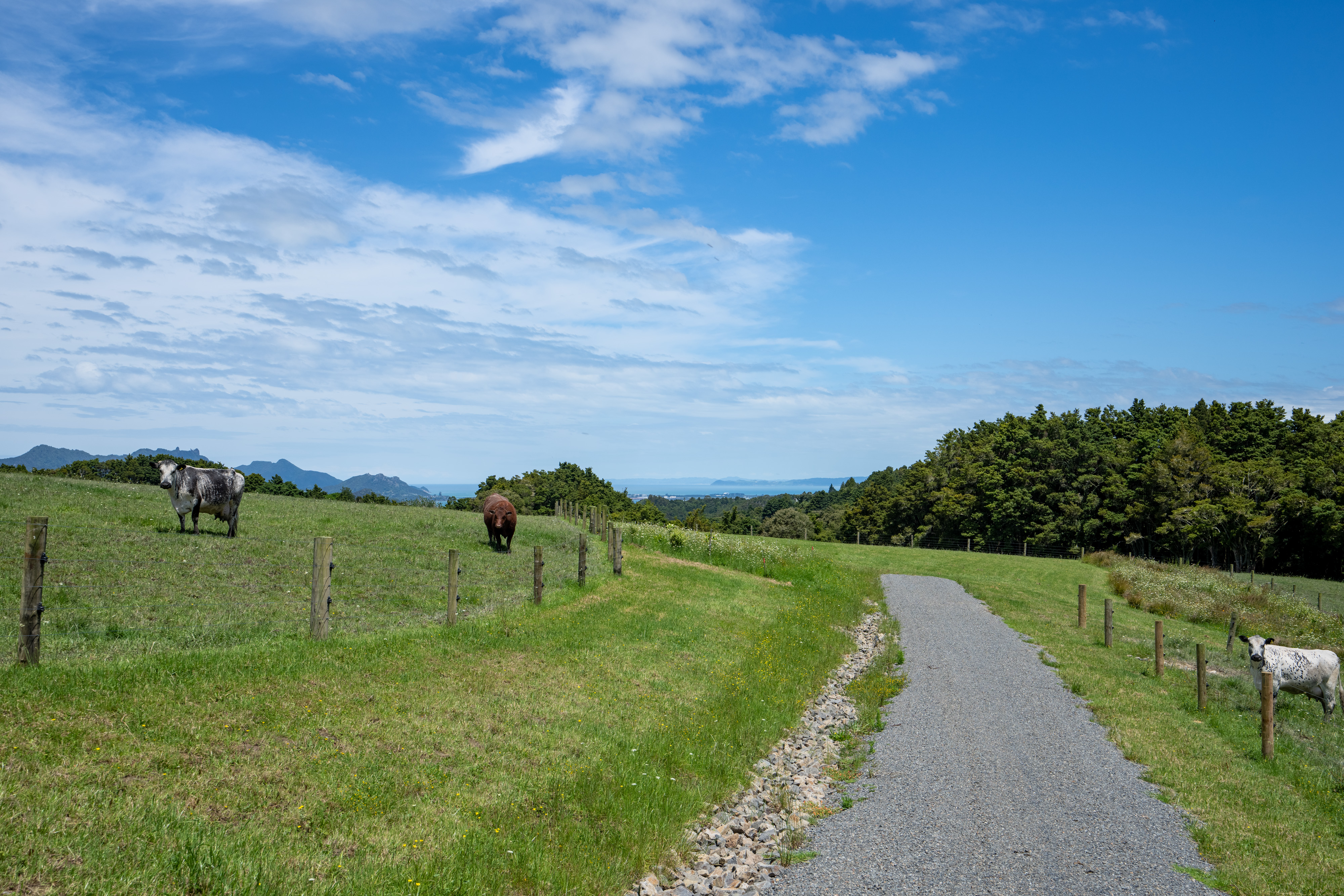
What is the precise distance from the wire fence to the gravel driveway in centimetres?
924

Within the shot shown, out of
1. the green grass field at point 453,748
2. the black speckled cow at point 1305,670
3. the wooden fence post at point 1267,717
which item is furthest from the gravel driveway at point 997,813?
the black speckled cow at point 1305,670

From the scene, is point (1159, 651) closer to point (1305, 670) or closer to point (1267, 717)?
point (1305, 670)

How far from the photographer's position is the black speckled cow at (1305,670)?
19031 millimetres

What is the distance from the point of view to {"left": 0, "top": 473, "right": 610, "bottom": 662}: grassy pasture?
13289 millimetres

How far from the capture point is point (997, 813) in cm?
1098

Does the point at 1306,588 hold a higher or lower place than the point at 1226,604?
lower

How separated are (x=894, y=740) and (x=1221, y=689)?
1222cm

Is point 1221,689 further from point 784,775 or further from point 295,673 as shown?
point 295,673

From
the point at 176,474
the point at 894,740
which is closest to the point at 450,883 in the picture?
the point at 894,740

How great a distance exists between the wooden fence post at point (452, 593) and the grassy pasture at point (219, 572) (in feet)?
1.91

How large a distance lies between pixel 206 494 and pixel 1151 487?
87.6m

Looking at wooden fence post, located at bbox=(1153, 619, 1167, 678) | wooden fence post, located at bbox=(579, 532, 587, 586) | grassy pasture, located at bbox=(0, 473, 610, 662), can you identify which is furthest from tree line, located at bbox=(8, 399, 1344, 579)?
wooden fence post, located at bbox=(1153, 619, 1167, 678)

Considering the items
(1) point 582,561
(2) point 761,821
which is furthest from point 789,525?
(2) point 761,821

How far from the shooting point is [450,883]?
24.5 ft
